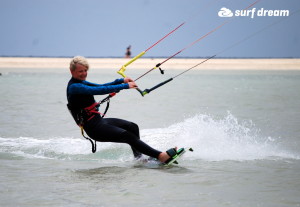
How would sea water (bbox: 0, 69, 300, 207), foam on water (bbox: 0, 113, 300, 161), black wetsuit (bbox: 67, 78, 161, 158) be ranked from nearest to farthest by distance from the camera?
1. sea water (bbox: 0, 69, 300, 207)
2. black wetsuit (bbox: 67, 78, 161, 158)
3. foam on water (bbox: 0, 113, 300, 161)

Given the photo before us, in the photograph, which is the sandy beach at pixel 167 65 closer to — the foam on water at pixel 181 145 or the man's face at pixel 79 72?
the foam on water at pixel 181 145

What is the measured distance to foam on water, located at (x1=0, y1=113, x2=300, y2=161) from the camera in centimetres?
749

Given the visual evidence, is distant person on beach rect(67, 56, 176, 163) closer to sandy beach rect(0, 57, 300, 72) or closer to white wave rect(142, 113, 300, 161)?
white wave rect(142, 113, 300, 161)

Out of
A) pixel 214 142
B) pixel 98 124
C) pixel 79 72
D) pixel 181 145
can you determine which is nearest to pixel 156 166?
pixel 98 124

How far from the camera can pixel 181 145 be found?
26.4ft

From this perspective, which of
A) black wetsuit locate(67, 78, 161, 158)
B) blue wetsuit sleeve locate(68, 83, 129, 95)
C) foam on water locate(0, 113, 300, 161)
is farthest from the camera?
foam on water locate(0, 113, 300, 161)

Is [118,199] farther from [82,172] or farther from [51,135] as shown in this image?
[51,135]

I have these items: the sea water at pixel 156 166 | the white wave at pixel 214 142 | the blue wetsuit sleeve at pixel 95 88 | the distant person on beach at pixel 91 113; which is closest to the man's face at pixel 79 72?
the distant person on beach at pixel 91 113

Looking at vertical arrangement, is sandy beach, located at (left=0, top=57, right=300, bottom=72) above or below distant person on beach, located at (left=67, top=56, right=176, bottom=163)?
above

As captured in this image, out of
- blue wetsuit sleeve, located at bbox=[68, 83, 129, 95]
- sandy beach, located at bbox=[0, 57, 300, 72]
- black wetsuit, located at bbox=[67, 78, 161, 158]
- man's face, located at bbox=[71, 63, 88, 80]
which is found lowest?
black wetsuit, located at bbox=[67, 78, 161, 158]

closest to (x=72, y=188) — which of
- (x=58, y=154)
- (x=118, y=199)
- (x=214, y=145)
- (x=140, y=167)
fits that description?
(x=118, y=199)

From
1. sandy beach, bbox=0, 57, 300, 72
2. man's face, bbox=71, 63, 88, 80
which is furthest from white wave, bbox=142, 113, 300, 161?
sandy beach, bbox=0, 57, 300, 72

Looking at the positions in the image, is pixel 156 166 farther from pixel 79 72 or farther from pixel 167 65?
pixel 167 65

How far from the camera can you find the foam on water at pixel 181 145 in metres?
7.49
